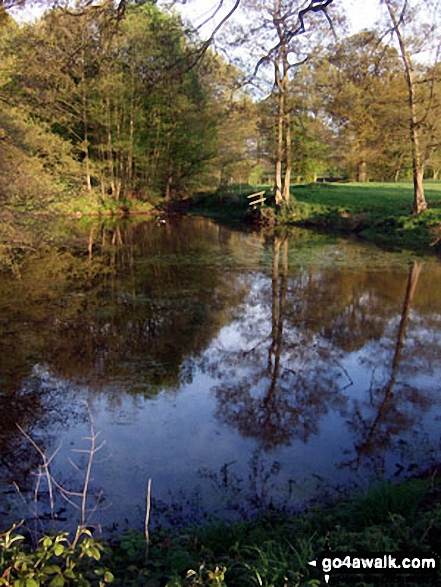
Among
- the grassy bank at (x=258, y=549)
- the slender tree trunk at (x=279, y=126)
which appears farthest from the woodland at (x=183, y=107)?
the grassy bank at (x=258, y=549)

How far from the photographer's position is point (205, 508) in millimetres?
4633

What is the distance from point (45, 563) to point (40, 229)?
49.2 feet

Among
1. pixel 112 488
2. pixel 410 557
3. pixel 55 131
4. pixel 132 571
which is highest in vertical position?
pixel 55 131

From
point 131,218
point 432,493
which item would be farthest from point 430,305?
point 131,218

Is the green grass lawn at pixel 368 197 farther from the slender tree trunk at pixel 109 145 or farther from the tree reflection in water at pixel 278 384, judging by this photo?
the tree reflection in water at pixel 278 384

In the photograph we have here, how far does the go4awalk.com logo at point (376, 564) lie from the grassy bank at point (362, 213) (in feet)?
52.2

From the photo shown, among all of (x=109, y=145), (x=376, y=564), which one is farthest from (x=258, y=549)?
(x=109, y=145)

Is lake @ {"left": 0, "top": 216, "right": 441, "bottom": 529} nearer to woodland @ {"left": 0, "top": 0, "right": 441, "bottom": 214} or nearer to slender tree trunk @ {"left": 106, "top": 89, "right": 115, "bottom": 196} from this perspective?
woodland @ {"left": 0, "top": 0, "right": 441, "bottom": 214}

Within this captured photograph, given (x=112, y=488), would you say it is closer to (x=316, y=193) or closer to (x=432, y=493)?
(x=432, y=493)

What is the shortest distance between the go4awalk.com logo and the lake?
1.61m

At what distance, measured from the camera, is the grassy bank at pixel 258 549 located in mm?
2848

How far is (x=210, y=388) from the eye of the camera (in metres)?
7.36

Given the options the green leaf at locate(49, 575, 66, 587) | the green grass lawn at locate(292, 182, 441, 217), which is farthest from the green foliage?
the green grass lawn at locate(292, 182, 441, 217)

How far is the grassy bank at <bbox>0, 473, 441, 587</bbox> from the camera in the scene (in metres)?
2.85
